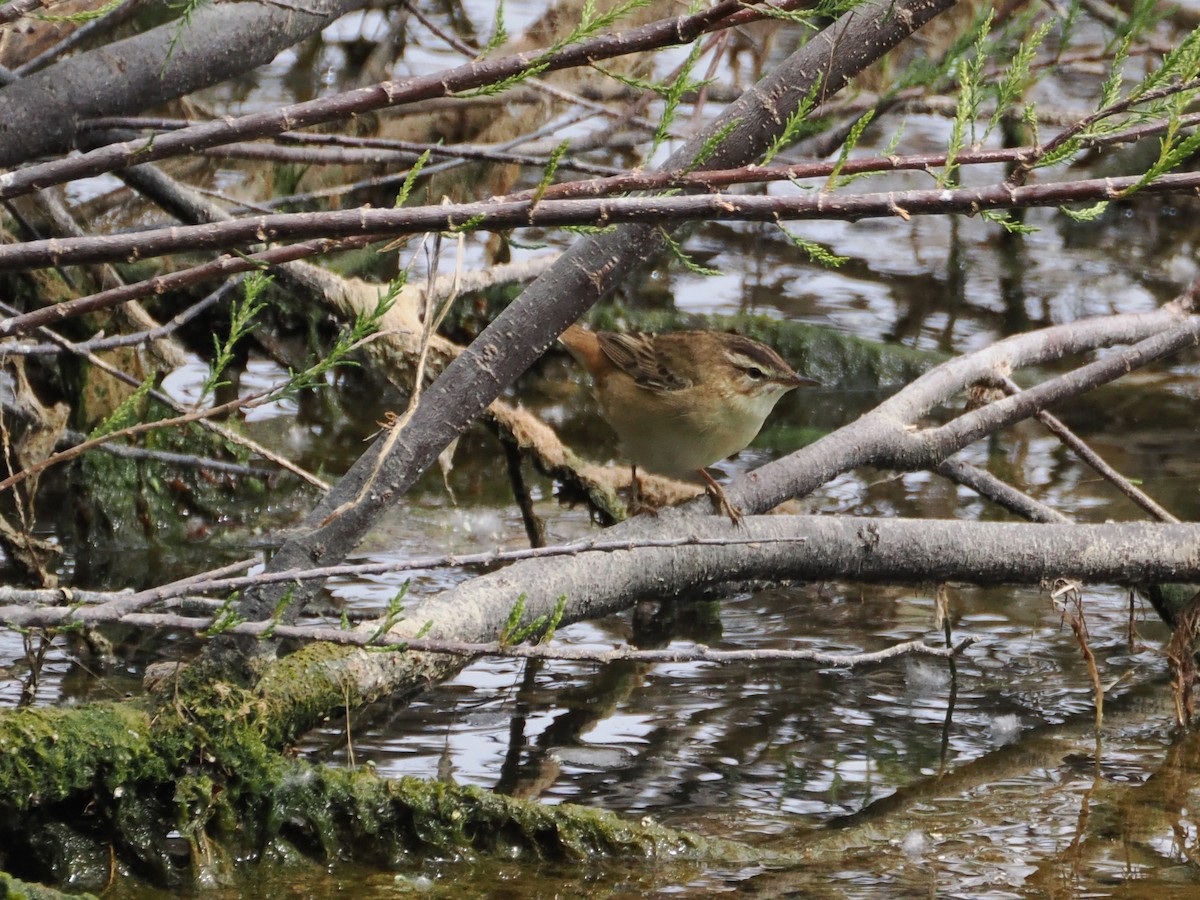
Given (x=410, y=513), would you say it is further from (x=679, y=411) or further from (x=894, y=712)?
(x=894, y=712)

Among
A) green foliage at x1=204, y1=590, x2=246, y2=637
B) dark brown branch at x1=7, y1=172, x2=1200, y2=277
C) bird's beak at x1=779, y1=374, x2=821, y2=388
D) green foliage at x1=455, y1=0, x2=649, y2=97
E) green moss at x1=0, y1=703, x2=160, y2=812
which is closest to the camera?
dark brown branch at x1=7, y1=172, x2=1200, y2=277

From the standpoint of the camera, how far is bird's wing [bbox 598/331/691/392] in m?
5.56

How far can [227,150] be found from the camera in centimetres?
502

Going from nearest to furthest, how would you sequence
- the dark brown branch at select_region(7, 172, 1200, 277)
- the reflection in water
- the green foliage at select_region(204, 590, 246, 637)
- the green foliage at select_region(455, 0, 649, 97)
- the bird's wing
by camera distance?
the dark brown branch at select_region(7, 172, 1200, 277), the green foliage at select_region(204, 590, 246, 637), the green foliage at select_region(455, 0, 649, 97), the reflection in water, the bird's wing

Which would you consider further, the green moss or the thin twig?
the thin twig

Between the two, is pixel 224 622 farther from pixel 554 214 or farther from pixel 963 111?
pixel 963 111

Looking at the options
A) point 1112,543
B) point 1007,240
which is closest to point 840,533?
point 1112,543

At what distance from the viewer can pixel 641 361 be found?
573 cm

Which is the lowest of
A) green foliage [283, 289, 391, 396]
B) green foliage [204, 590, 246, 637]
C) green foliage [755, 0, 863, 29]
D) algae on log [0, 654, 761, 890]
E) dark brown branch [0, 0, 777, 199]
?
algae on log [0, 654, 761, 890]

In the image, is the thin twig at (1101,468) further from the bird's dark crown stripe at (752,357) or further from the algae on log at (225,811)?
the algae on log at (225,811)

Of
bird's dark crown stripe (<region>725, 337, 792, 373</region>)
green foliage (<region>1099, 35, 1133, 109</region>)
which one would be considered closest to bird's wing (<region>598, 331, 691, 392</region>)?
bird's dark crown stripe (<region>725, 337, 792, 373</region>)

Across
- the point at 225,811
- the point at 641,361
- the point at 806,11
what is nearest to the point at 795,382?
the point at 641,361

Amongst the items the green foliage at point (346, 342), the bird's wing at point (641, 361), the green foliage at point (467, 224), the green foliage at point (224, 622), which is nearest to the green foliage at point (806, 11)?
the green foliage at point (467, 224)

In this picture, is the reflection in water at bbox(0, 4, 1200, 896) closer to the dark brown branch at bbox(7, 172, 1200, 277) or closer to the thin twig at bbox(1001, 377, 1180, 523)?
the thin twig at bbox(1001, 377, 1180, 523)
